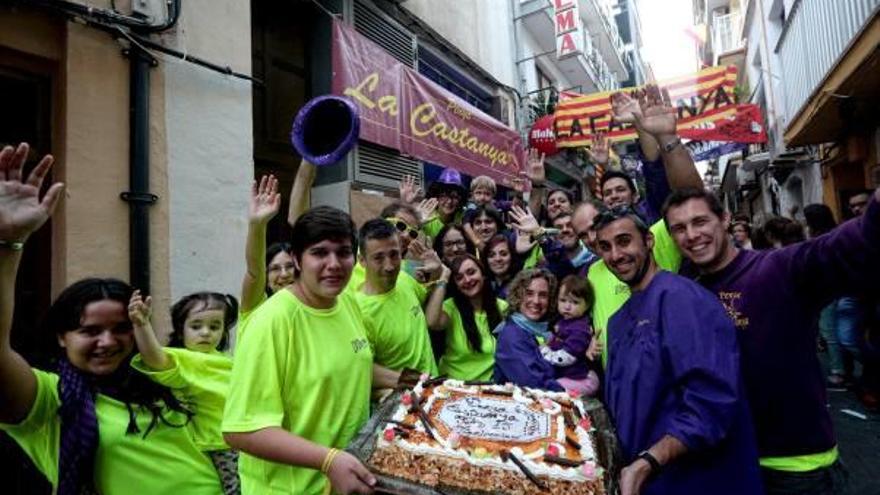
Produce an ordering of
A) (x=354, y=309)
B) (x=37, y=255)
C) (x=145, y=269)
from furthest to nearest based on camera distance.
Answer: (x=145, y=269), (x=37, y=255), (x=354, y=309)

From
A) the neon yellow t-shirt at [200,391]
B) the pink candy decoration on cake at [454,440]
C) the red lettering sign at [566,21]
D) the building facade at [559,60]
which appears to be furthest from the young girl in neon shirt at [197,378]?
the red lettering sign at [566,21]

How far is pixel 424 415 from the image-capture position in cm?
207

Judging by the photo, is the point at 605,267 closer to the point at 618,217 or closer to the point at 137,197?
the point at 618,217

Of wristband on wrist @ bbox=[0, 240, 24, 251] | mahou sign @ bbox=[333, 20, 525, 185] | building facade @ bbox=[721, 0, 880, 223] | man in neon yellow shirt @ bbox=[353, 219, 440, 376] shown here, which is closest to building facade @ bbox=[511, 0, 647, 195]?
mahou sign @ bbox=[333, 20, 525, 185]

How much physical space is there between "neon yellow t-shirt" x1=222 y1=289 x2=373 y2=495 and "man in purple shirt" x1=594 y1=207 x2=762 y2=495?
1071mm

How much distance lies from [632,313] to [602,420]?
0.48 metres

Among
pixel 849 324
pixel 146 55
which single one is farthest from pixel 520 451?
pixel 849 324

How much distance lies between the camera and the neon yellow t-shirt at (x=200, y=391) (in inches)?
88.6

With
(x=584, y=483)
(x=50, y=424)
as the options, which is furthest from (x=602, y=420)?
(x=50, y=424)

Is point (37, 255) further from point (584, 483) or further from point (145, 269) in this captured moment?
point (584, 483)

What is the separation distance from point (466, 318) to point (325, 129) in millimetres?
1521

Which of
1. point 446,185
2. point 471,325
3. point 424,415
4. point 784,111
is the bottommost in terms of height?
point 424,415

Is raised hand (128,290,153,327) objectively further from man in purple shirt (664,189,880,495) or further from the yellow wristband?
man in purple shirt (664,189,880,495)

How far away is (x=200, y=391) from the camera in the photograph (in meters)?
2.33
